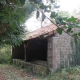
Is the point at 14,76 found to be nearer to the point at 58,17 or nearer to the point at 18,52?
the point at 18,52

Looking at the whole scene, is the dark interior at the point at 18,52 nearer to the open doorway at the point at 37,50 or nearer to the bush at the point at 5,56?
the bush at the point at 5,56

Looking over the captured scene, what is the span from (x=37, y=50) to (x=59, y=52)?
13.4 feet

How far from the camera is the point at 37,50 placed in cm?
1215

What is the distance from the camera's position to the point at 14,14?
158cm

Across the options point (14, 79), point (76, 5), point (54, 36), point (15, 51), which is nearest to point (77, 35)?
point (14, 79)

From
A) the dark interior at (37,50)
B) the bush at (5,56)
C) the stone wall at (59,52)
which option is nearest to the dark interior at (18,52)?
the bush at (5,56)

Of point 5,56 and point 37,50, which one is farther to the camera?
point 5,56

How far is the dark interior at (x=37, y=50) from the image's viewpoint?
448 inches

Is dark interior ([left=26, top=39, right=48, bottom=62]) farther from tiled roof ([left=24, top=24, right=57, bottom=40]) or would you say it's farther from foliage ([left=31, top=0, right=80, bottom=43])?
foliage ([left=31, top=0, right=80, bottom=43])

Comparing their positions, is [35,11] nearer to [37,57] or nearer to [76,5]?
[37,57]

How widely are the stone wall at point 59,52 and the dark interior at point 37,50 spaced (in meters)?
2.99

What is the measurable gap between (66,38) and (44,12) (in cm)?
770

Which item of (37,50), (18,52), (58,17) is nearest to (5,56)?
(18,52)

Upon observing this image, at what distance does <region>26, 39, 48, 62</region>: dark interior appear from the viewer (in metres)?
11.4
